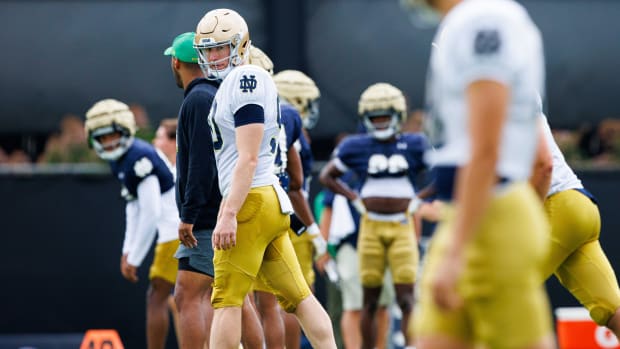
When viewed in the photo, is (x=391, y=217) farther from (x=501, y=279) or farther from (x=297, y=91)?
(x=501, y=279)

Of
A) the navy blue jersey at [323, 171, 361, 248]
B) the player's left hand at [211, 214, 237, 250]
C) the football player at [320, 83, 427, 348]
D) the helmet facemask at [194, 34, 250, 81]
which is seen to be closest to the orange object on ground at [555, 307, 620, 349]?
the football player at [320, 83, 427, 348]

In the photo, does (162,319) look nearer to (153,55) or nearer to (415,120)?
(415,120)

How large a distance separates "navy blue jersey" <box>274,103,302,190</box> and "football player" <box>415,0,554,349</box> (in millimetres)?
2861

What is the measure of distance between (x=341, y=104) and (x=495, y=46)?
339 inches

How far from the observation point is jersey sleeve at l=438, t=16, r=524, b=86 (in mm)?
3285

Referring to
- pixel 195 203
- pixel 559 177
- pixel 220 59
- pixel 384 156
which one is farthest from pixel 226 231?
pixel 384 156

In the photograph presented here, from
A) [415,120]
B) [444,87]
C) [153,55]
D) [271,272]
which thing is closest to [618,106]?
[415,120]

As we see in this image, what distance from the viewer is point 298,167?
6547mm

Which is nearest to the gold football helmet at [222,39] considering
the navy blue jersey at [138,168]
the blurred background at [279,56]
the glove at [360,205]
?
the navy blue jersey at [138,168]

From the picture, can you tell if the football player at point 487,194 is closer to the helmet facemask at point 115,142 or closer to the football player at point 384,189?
the helmet facemask at point 115,142

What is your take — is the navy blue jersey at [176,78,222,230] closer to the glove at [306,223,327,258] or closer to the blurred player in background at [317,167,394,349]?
the glove at [306,223,327,258]

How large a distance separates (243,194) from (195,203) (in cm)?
68

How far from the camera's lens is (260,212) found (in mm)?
5176

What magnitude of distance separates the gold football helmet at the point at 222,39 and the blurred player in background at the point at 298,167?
0.91m
